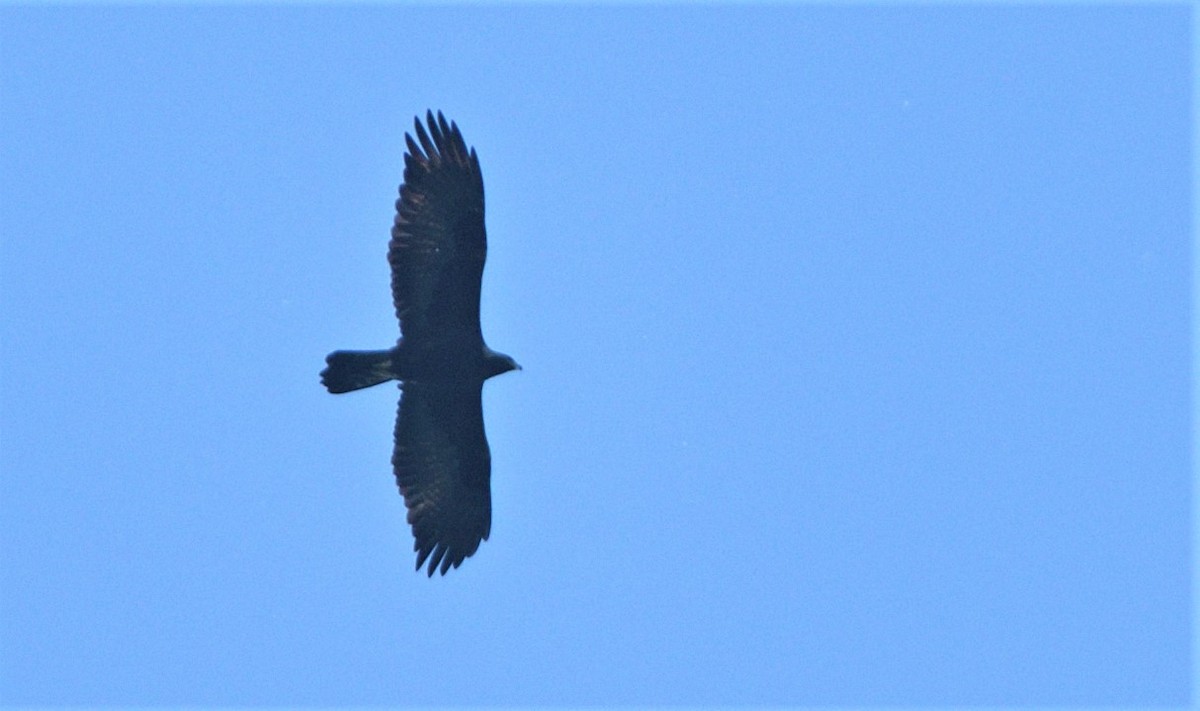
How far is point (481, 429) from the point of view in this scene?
61.9 feet

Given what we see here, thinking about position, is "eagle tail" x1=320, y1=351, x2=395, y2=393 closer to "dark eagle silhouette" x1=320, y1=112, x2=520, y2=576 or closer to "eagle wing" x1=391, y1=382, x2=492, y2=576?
"dark eagle silhouette" x1=320, y1=112, x2=520, y2=576

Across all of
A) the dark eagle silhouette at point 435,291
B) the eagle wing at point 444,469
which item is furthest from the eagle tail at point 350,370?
the eagle wing at point 444,469

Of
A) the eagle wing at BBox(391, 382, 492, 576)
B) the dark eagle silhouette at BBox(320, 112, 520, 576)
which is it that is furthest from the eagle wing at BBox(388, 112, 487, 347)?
the eagle wing at BBox(391, 382, 492, 576)

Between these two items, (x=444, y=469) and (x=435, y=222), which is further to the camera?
(x=444, y=469)

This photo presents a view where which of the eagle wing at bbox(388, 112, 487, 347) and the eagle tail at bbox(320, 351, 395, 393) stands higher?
the eagle wing at bbox(388, 112, 487, 347)

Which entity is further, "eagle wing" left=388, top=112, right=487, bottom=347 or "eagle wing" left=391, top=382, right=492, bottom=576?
"eagle wing" left=391, top=382, right=492, bottom=576

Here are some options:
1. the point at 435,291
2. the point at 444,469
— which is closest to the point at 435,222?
the point at 435,291

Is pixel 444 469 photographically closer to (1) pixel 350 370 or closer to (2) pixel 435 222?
(1) pixel 350 370

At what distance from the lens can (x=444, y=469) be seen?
18.9 meters

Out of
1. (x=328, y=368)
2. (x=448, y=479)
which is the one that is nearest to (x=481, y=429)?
(x=448, y=479)

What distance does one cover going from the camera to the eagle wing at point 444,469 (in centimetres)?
1858

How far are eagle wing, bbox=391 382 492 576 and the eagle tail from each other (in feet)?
2.37

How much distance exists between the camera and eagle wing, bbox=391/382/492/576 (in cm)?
1858

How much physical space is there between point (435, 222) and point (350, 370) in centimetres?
152
